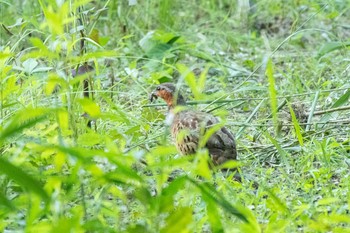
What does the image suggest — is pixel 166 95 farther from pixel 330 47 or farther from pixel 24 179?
pixel 24 179

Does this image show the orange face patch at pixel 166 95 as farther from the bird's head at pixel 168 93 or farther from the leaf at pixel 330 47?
the leaf at pixel 330 47

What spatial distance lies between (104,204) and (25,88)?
109 centimetres

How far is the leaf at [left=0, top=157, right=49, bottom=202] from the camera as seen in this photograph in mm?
2195

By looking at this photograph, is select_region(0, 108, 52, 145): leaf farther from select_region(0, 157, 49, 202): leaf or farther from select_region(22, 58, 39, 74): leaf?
select_region(22, 58, 39, 74): leaf

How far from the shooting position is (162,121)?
458 centimetres

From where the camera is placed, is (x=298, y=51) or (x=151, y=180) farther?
(x=298, y=51)

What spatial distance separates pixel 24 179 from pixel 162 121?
7.82 ft

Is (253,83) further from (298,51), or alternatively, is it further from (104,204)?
(104,204)

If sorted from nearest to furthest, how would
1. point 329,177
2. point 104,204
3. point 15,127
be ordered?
point 15,127 < point 104,204 < point 329,177

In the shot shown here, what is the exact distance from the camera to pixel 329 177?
3605 mm

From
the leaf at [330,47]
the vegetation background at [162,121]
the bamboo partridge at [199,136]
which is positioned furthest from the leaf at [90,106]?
the leaf at [330,47]

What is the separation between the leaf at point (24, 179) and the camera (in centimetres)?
220

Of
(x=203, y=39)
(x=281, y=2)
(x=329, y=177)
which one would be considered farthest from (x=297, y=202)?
(x=281, y=2)

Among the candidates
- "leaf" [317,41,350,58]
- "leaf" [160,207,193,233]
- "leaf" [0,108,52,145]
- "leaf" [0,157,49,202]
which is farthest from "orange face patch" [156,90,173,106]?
"leaf" [0,157,49,202]
